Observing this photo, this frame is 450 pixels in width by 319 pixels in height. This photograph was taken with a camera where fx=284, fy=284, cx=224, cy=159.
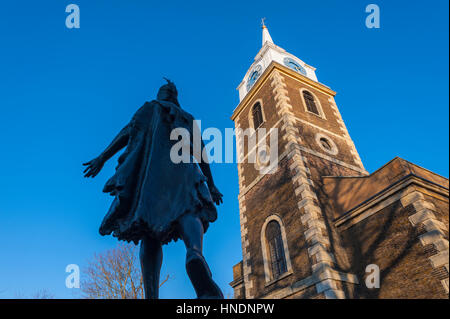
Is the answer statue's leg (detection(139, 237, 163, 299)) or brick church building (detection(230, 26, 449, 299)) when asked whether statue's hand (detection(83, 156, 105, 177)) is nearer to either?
statue's leg (detection(139, 237, 163, 299))

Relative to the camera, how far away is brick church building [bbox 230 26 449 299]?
833cm

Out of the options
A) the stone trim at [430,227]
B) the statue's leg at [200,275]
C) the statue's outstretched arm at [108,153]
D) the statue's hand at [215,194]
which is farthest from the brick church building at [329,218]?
the statue's outstretched arm at [108,153]

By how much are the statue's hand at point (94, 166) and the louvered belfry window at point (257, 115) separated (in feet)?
48.9

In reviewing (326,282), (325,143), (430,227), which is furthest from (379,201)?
(325,143)

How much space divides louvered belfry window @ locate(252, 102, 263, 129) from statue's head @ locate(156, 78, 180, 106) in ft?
46.1

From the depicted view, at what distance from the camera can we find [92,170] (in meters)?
3.10

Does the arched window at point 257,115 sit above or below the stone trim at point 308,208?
above

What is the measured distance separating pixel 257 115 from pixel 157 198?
16210 mm

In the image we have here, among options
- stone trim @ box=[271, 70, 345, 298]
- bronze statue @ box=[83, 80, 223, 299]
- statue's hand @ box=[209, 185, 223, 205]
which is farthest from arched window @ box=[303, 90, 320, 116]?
bronze statue @ box=[83, 80, 223, 299]

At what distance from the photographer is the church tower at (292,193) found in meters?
9.98

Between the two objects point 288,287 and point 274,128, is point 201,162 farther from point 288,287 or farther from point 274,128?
point 274,128

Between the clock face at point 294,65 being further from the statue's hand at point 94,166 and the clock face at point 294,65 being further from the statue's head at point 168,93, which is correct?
the statue's hand at point 94,166

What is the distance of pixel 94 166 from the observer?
3.11 meters
